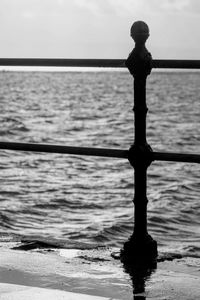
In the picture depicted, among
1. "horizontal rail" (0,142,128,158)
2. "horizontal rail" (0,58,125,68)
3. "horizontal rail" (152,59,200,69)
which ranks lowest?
"horizontal rail" (0,142,128,158)

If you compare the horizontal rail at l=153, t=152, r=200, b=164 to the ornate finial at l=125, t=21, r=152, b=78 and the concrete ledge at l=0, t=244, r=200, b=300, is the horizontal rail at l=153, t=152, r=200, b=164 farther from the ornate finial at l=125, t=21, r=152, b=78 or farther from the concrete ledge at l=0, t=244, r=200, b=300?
the concrete ledge at l=0, t=244, r=200, b=300

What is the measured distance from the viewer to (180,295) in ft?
10.5

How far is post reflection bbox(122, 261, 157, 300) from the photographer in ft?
10.6

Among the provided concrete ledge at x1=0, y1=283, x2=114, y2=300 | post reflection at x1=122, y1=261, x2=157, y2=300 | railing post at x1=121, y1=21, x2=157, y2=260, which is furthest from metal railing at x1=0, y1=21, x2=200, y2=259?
concrete ledge at x1=0, y1=283, x2=114, y2=300

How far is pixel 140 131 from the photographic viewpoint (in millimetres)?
3797

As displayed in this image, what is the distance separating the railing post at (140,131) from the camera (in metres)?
3.76

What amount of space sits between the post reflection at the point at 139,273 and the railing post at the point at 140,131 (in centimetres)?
10

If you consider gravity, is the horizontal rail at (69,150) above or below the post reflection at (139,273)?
above

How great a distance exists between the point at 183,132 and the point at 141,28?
24.8 metres

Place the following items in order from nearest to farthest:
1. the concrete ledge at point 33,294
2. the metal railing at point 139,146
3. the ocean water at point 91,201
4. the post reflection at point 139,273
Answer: the concrete ledge at point 33,294 < the post reflection at point 139,273 < the metal railing at point 139,146 < the ocean water at point 91,201

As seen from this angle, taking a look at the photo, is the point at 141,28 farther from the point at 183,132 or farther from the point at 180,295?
the point at 183,132

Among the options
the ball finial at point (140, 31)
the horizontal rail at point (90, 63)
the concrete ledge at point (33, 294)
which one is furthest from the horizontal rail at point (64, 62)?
the concrete ledge at point (33, 294)

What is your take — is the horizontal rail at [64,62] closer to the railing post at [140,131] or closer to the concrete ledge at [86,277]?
the railing post at [140,131]

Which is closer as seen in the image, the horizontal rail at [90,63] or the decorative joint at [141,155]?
the horizontal rail at [90,63]
